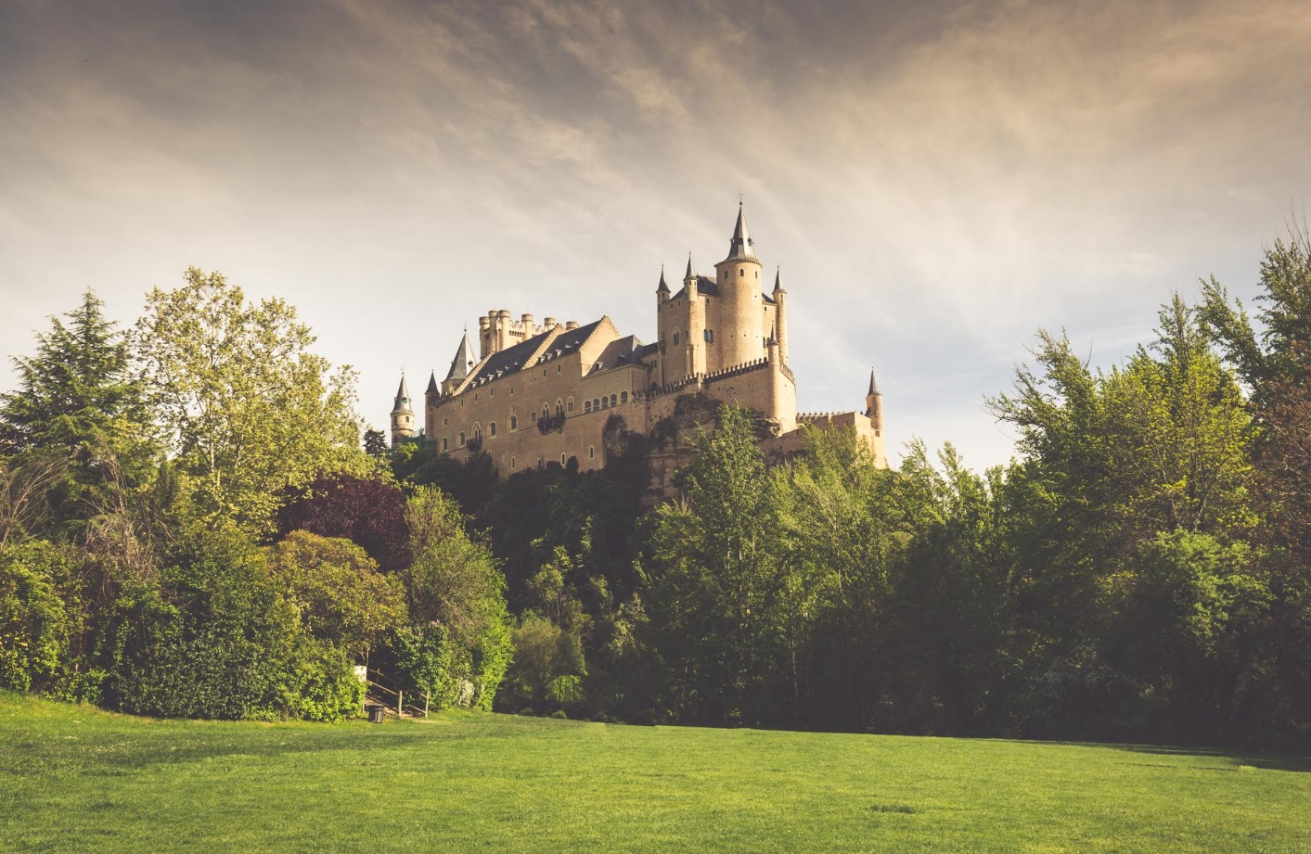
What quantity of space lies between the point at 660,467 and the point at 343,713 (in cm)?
5048

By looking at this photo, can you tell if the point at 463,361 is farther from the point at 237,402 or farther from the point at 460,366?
the point at 237,402

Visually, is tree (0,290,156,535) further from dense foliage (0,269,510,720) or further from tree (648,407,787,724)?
tree (648,407,787,724)

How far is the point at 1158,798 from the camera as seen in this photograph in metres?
13.2

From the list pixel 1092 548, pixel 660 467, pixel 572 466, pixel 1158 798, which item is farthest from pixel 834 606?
pixel 572 466

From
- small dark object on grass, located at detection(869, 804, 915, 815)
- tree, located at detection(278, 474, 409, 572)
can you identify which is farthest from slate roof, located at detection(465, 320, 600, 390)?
small dark object on grass, located at detection(869, 804, 915, 815)

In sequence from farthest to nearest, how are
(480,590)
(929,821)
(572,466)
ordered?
(572,466) → (480,590) → (929,821)

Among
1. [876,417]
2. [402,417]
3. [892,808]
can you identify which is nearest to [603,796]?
[892,808]

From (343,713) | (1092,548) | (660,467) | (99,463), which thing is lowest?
(343,713)

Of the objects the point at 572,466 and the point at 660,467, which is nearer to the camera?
the point at 660,467

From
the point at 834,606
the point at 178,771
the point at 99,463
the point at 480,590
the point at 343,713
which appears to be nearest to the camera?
the point at 178,771

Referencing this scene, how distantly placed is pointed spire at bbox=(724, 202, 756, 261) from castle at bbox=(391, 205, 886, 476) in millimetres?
81

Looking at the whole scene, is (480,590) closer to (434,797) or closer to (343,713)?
(343,713)

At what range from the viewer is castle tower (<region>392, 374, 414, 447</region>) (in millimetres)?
127125

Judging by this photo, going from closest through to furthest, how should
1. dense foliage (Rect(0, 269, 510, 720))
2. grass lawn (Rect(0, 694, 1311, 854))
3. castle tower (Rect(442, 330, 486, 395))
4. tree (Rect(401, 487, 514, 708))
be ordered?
grass lawn (Rect(0, 694, 1311, 854)), dense foliage (Rect(0, 269, 510, 720)), tree (Rect(401, 487, 514, 708)), castle tower (Rect(442, 330, 486, 395))
